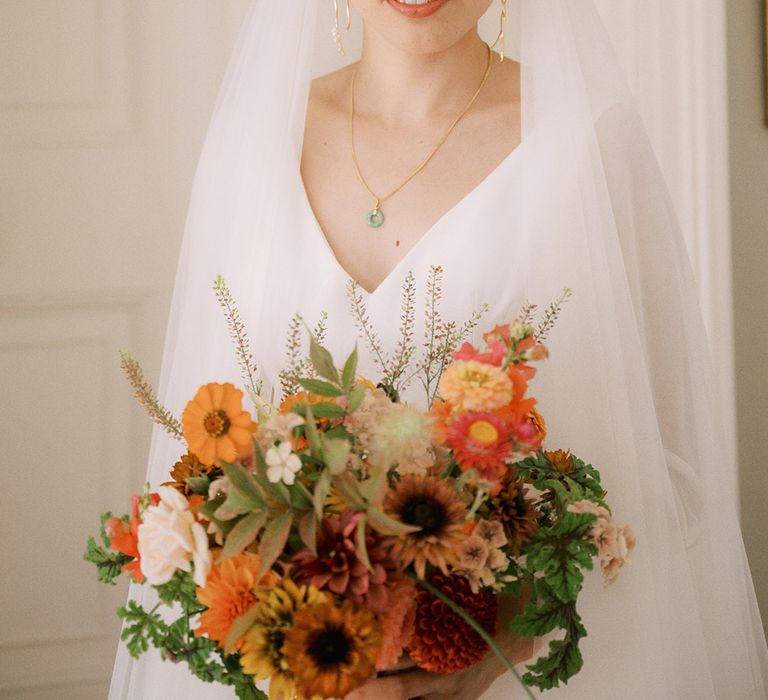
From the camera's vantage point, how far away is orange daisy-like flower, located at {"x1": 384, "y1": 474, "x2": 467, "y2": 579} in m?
0.67

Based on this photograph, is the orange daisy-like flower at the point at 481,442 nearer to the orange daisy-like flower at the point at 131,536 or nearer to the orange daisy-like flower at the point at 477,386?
the orange daisy-like flower at the point at 477,386

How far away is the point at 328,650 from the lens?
2.10 feet

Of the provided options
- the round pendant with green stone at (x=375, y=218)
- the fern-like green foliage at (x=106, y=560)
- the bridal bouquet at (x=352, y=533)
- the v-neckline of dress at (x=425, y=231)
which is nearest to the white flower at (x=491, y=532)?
the bridal bouquet at (x=352, y=533)

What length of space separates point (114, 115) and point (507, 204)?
3.33 feet

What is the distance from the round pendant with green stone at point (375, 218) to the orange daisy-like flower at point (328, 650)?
72 centimetres

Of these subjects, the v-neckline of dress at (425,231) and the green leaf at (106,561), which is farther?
the v-neckline of dress at (425,231)

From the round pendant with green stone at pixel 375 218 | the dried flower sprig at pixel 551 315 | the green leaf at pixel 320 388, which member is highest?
the round pendant with green stone at pixel 375 218

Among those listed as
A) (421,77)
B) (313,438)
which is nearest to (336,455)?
(313,438)

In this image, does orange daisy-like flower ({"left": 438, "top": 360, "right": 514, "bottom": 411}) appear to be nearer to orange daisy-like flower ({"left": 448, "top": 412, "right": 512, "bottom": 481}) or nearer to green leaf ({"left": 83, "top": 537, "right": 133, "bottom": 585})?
orange daisy-like flower ({"left": 448, "top": 412, "right": 512, "bottom": 481})

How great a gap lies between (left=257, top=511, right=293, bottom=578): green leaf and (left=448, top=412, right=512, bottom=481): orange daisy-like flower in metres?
0.14

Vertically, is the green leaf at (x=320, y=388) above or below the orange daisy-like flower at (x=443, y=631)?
above

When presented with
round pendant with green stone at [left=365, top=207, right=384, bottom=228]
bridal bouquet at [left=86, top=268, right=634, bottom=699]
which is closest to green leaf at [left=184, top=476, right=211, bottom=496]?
bridal bouquet at [left=86, top=268, right=634, bottom=699]

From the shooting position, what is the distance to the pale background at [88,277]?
1.73 meters

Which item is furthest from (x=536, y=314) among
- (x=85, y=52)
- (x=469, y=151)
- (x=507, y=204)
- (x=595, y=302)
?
(x=85, y=52)
